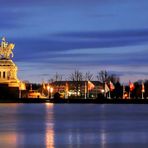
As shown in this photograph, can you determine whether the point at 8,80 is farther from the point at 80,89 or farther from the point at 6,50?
the point at 80,89

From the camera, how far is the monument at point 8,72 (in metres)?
149

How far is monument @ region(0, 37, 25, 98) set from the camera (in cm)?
14912

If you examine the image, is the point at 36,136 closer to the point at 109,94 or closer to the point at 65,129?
the point at 65,129

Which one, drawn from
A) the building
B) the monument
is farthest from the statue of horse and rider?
the building

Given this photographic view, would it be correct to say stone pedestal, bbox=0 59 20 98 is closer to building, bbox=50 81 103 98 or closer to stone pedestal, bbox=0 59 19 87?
stone pedestal, bbox=0 59 19 87

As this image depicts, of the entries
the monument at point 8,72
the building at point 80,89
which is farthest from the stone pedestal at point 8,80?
the building at point 80,89

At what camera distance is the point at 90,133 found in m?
45.1

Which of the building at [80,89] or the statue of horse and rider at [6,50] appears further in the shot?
the building at [80,89]

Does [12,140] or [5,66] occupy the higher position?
[5,66]

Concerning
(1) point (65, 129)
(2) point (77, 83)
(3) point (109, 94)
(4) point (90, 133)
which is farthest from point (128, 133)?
(2) point (77, 83)

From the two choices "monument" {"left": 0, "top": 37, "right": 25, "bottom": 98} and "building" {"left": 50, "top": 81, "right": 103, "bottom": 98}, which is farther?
"building" {"left": 50, "top": 81, "right": 103, "bottom": 98}

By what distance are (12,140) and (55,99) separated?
109 meters

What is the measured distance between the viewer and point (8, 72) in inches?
6083

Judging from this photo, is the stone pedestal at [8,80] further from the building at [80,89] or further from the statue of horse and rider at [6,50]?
the building at [80,89]
